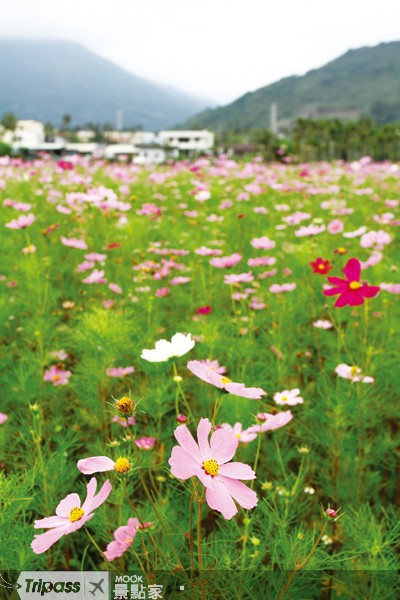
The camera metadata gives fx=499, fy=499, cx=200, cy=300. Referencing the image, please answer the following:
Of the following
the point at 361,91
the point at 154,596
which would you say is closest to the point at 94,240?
the point at 154,596

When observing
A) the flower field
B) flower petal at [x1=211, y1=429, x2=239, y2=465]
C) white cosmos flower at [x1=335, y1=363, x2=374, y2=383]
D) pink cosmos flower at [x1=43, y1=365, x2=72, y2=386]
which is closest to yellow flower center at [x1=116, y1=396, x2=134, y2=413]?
the flower field

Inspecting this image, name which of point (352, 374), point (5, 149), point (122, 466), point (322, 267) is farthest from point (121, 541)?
point (5, 149)

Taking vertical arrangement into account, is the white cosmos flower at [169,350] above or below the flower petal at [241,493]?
above

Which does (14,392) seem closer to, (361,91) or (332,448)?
(332,448)

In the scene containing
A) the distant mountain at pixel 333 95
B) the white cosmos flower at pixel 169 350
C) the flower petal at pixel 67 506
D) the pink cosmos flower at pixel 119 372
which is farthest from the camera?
the distant mountain at pixel 333 95

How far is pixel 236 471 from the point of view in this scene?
Result: 551 millimetres

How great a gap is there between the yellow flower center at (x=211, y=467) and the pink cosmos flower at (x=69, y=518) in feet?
0.35

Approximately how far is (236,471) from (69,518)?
0.21 m

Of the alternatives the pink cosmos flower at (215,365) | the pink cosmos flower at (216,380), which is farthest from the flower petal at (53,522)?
the pink cosmos flower at (215,365)

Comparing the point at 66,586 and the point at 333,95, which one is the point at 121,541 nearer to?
the point at 66,586

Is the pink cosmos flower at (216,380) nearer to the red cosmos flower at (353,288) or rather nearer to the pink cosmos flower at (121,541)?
the pink cosmos flower at (121,541)

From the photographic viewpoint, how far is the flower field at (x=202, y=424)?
2.31 ft

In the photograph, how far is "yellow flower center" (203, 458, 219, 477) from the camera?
54 cm

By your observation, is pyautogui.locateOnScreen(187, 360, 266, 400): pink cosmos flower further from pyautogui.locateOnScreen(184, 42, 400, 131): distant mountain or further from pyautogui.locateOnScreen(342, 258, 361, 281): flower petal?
pyautogui.locateOnScreen(184, 42, 400, 131): distant mountain
